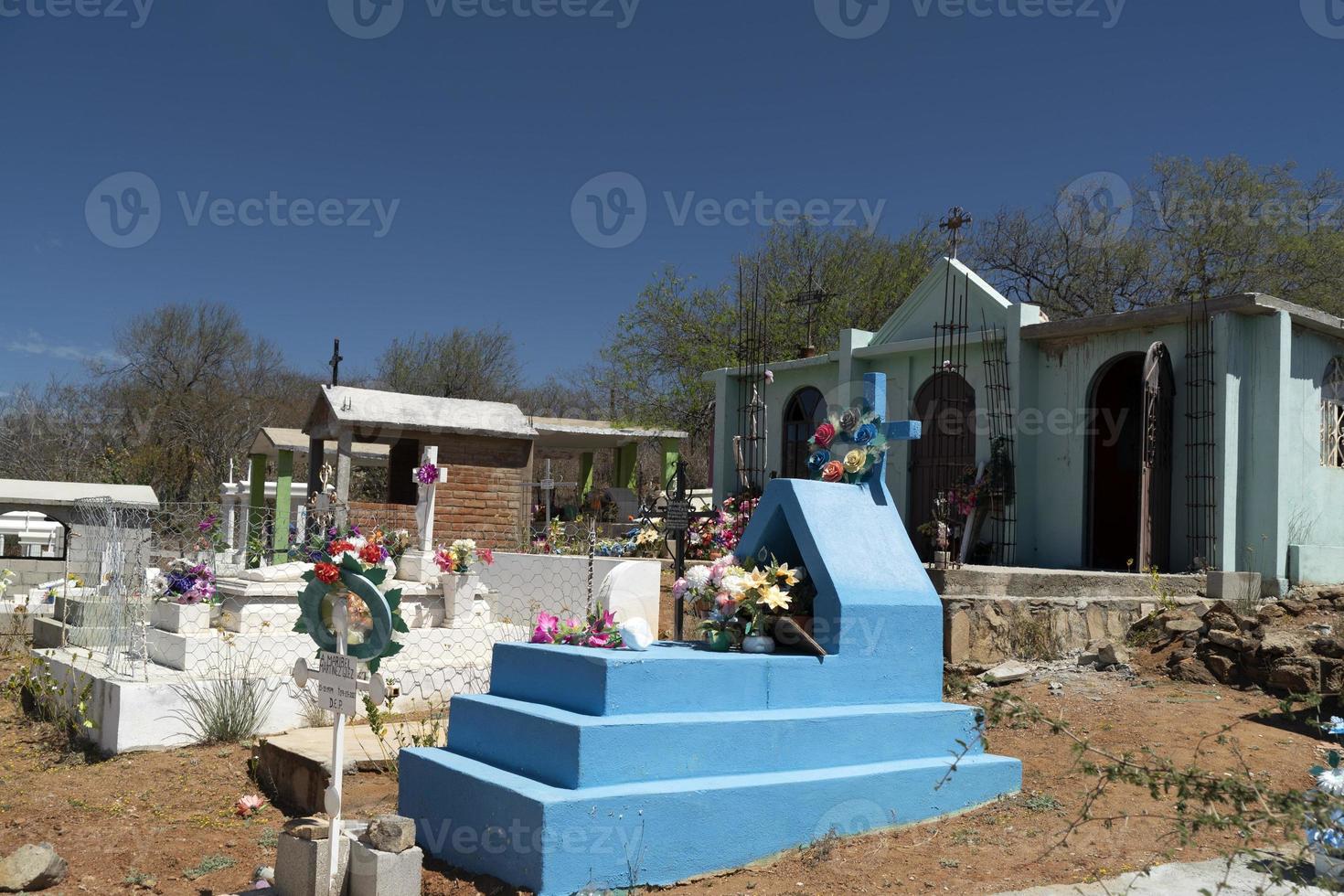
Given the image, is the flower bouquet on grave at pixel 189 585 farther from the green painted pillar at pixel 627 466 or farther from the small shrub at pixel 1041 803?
the green painted pillar at pixel 627 466

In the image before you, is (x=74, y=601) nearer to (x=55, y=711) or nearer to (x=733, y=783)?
(x=55, y=711)

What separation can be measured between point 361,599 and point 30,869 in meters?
2.20

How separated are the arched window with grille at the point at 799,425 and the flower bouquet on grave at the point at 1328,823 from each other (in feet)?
42.9

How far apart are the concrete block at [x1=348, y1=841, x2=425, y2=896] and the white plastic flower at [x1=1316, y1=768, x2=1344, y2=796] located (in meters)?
3.47

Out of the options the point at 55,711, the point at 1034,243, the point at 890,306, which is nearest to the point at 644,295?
the point at 890,306

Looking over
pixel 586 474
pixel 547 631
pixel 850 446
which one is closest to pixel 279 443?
pixel 586 474

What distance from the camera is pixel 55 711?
28.8 feet

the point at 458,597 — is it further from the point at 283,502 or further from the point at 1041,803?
the point at 283,502

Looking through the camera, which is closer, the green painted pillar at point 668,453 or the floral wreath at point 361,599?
the floral wreath at point 361,599

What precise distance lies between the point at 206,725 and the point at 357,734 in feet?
4.57

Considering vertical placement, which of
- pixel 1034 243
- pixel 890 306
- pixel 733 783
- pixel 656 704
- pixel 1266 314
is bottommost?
pixel 733 783

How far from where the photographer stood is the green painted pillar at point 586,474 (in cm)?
2518

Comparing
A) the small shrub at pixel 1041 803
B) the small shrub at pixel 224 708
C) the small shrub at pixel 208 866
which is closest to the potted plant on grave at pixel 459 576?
the small shrub at pixel 224 708

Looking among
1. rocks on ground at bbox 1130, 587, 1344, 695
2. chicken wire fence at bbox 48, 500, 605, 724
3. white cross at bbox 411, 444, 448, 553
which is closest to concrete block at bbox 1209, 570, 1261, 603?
rocks on ground at bbox 1130, 587, 1344, 695
